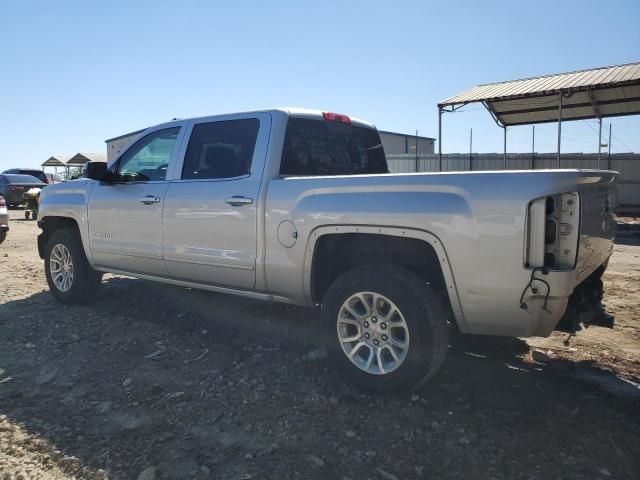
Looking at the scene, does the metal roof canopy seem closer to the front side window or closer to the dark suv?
the front side window

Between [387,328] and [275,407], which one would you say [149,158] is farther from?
[387,328]

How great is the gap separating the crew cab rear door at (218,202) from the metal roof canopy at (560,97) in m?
9.80

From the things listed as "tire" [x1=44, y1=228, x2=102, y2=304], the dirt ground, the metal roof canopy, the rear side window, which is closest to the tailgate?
the dirt ground

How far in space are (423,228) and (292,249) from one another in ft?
3.57

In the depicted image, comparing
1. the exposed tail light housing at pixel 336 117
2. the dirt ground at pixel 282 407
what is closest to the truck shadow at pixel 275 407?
the dirt ground at pixel 282 407

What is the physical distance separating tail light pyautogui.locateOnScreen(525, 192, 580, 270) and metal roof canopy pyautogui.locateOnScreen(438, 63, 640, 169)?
1009cm

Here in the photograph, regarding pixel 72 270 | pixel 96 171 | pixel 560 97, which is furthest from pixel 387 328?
pixel 560 97

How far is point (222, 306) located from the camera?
5535mm

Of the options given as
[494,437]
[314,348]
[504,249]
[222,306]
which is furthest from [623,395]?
[222,306]

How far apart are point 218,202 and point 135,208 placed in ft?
3.96

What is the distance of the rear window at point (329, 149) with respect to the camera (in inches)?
168

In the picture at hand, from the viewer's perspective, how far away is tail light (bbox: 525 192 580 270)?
2.76 m

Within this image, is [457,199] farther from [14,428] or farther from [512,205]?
[14,428]

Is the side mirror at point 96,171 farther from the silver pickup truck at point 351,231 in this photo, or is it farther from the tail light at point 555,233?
the tail light at point 555,233
